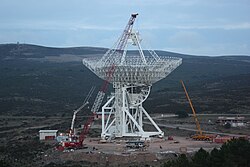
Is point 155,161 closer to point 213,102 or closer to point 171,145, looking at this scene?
point 171,145

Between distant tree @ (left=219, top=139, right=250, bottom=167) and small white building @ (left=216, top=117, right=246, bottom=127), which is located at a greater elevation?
small white building @ (left=216, top=117, right=246, bottom=127)

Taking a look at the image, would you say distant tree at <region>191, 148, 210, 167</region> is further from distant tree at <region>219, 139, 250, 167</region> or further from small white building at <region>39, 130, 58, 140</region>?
small white building at <region>39, 130, 58, 140</region>

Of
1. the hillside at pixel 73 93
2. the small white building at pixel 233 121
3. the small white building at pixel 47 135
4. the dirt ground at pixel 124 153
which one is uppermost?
the hillside at pixel 73 93

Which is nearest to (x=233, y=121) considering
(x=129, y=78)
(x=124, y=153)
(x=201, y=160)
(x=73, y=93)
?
(x=129, y=78)

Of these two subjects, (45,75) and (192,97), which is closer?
(192,97)

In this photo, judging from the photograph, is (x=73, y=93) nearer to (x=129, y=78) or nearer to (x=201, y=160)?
(x=129, y=78)

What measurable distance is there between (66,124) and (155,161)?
119 ft

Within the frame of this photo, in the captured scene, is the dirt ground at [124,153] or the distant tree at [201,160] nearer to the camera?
the distant tree at [201,160]

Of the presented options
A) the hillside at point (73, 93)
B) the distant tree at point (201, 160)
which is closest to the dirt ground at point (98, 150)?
the distant tree at point (201, 160)

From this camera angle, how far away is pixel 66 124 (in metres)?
82.9

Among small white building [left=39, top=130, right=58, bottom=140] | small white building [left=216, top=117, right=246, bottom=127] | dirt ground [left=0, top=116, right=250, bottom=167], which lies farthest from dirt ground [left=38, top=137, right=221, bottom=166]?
small white building [left=216, top=117, right=246, bottom=127]

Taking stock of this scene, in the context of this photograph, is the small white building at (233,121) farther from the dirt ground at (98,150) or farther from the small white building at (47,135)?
the small white building at (47,135)

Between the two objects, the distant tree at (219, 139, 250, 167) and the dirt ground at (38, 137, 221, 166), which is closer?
the distant tree at (219, 139, 250, 167)

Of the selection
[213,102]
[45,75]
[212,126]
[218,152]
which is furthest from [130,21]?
[45,75]
